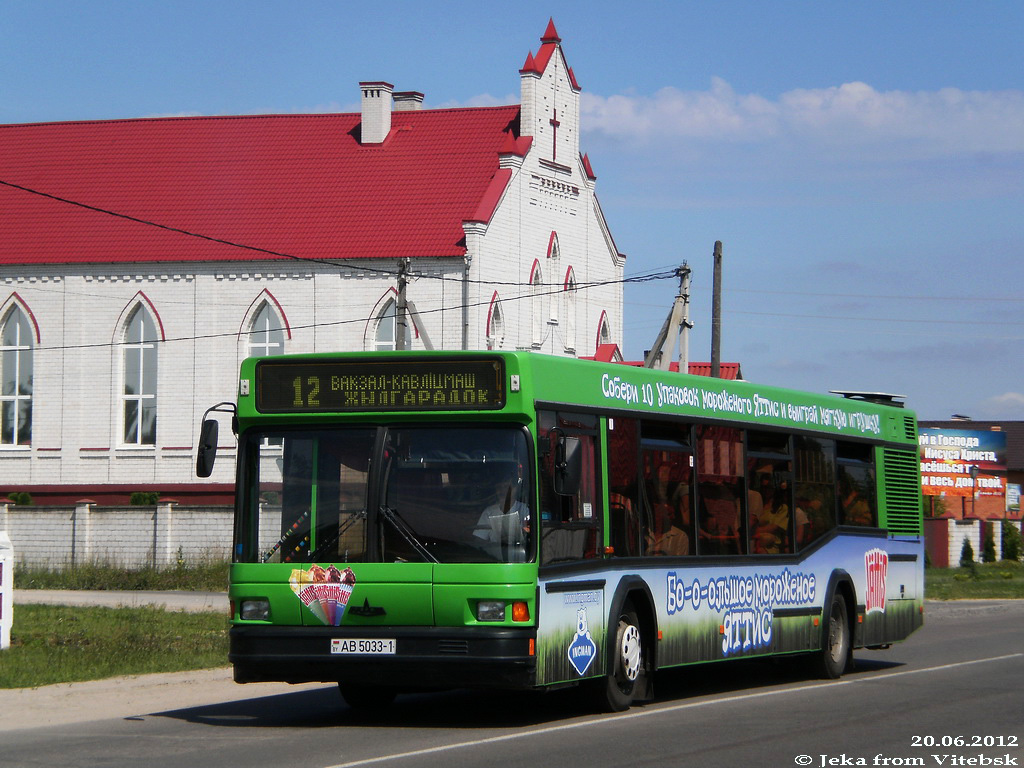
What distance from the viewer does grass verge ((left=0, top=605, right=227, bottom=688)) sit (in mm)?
Result: 16531

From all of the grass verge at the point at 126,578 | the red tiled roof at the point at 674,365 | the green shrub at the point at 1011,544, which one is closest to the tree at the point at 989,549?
the green shrub at the point at 1011,544

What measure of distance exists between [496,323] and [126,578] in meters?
16.1

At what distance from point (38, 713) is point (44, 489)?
115 ft

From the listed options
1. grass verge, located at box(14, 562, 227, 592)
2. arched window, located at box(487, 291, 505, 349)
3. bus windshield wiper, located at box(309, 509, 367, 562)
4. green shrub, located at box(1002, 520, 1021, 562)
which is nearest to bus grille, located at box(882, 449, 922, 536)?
bus windshield wiper, located at box(309, 509, 367, 562)

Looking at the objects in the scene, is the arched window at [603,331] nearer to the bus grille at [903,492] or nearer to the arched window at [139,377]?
the arched window at [139,377]

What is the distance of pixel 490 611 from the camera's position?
444 inches

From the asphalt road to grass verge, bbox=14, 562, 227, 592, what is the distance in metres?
18.5

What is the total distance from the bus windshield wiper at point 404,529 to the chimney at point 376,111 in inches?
1618

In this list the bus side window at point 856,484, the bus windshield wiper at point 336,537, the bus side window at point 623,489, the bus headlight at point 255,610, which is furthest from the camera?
the bus side window at point 856,484

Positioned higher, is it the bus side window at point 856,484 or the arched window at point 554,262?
the arched window at point 554,262

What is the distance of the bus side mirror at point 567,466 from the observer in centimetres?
1148

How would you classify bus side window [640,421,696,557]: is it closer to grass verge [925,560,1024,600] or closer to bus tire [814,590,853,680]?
bus tire [814,590,853,680]

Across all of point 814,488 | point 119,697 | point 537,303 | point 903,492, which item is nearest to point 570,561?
point 814,488

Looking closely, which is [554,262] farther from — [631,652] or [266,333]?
[631,652]
